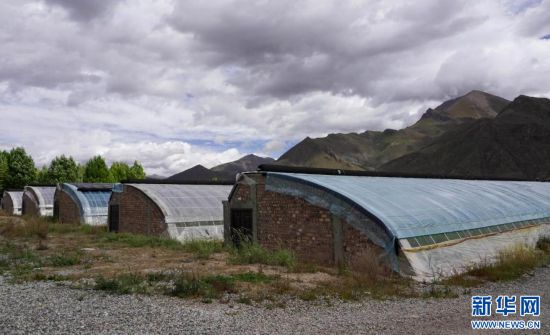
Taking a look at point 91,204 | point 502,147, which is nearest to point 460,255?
point 91,204

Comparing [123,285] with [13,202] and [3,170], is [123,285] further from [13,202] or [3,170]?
[3,170]

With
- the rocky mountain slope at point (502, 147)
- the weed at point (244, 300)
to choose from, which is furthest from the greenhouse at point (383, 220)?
the rocky mountain slope at point (502, 147)

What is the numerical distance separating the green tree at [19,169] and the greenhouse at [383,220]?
178ft

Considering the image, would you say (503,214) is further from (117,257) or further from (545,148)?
(545,148)

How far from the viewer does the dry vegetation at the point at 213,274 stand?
9.80m

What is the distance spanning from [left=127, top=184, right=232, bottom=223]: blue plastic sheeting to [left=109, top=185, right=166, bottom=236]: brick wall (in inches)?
15.3

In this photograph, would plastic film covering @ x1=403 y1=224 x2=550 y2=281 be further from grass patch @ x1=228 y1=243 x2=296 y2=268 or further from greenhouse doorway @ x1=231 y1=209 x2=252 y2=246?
greenhouse doorway @ x1=231 y1=209 x2=252 y2=246

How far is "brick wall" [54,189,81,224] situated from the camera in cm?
3075

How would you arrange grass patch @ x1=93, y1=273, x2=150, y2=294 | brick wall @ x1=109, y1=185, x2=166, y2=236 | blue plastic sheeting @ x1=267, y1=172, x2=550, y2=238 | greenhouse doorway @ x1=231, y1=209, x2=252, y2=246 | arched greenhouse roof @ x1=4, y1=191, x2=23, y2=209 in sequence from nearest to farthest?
grass patch @ x1=93, y1=273, x2=150, y2=294, blue plastic sheeting @ x1=267, y1=172, x2=550, y2=238, greenhouse doorway @ x1=231, y1=209, x2=252, y2=246, brick wall @ x1=109, y1=185, x2=166, y2=236, arched greenhouse roof @ x1=4, y1=191, x2=23, y2=209

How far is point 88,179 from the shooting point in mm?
65688

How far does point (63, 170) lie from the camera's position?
62.1m

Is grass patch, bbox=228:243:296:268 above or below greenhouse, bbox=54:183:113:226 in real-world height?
below

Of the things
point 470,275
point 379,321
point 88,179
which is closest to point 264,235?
point 470,275

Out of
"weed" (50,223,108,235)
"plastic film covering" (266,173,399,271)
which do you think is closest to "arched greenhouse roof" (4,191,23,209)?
"weed" (50,223,108,235)
